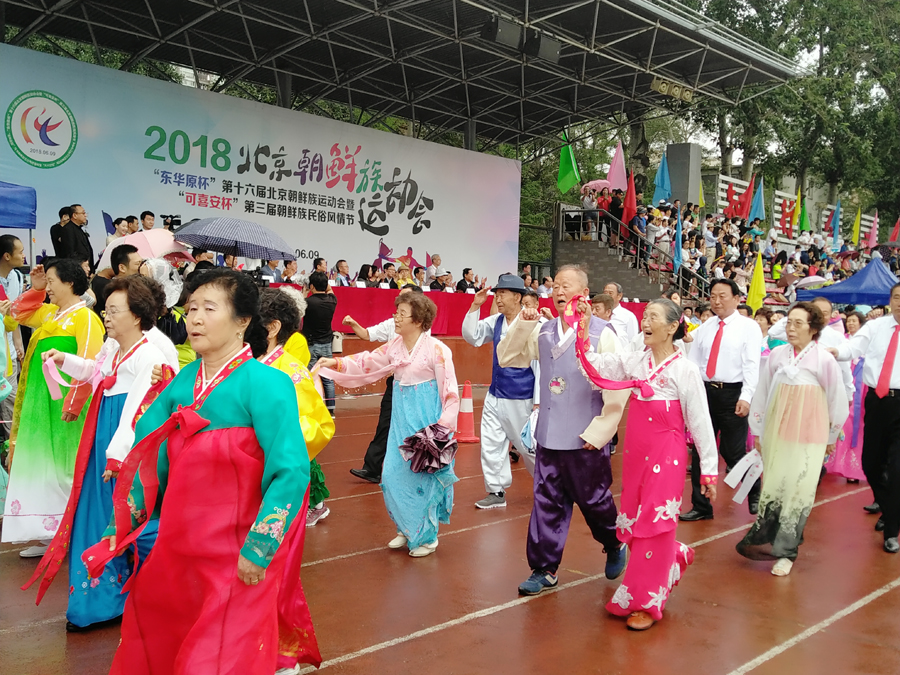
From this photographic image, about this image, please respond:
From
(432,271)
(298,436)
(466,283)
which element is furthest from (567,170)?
(298,436)

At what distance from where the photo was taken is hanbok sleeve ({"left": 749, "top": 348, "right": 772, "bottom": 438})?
5.92 m

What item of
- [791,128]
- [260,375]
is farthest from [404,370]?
[791,128]

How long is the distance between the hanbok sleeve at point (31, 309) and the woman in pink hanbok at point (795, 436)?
15.5 feet

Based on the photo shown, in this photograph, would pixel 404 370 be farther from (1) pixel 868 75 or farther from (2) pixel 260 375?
(1) pixel 868 75

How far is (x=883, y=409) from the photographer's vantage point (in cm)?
642

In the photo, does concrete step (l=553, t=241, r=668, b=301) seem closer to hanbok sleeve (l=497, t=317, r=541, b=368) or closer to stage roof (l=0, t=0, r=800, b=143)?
stage roof (l=0, t=0, r=800, b=143)

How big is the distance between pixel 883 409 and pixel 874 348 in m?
0.46

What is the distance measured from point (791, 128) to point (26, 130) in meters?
25.8

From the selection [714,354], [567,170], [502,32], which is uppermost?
[502,32]

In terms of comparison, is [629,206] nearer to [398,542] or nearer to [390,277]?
[390,277]

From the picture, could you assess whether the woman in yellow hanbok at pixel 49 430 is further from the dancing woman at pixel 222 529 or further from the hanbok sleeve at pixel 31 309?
the dancing woman at pixel 222 529

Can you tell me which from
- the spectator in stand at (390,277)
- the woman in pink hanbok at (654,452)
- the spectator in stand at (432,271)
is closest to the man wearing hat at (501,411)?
the woman in pink hanbok at (654,452)

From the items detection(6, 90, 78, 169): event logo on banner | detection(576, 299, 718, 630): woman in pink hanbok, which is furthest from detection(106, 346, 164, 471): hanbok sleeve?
detection(6, 90, 78, 169): event logo on banner

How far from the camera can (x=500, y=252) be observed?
69.3 feet
